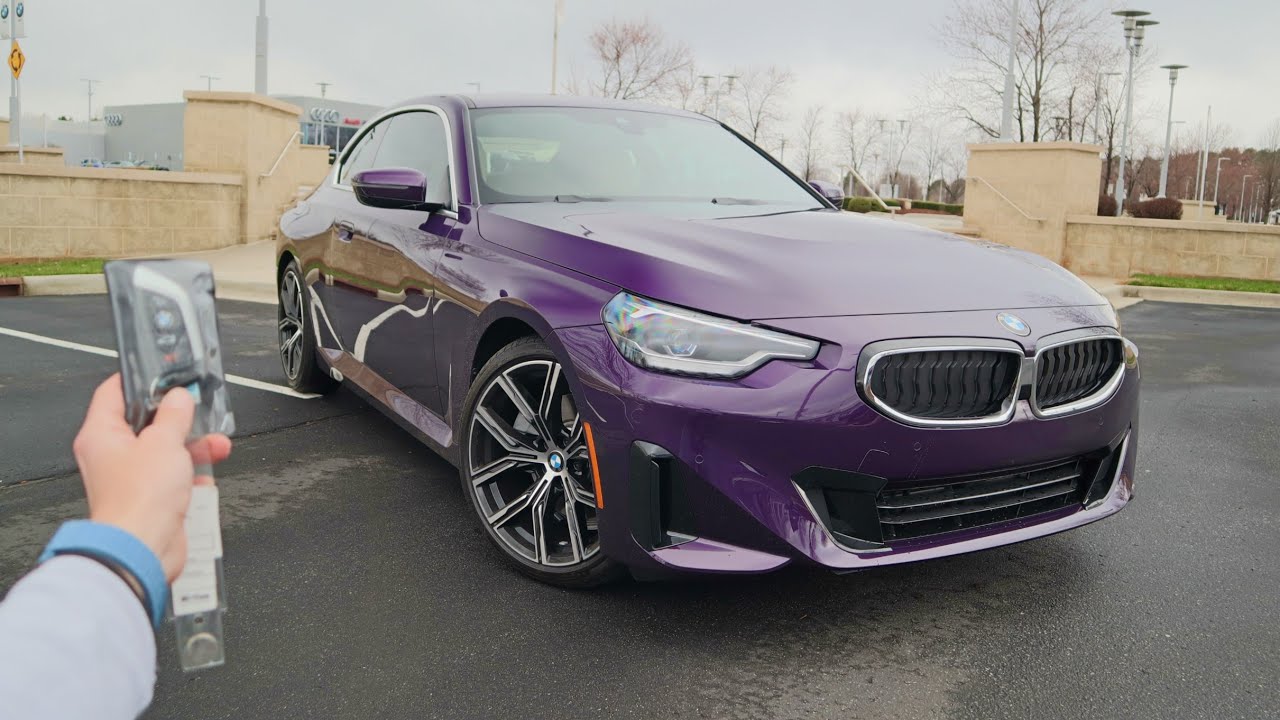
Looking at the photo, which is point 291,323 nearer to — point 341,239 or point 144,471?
point 341,239

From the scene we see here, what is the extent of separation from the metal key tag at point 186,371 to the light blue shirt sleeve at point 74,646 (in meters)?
0.14

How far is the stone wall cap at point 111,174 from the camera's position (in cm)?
1357

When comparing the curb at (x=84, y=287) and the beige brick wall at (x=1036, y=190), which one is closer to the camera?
the curb at (x=84, y=287)

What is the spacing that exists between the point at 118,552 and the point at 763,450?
2.18m

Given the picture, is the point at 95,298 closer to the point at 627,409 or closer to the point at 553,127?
the point at 553,127

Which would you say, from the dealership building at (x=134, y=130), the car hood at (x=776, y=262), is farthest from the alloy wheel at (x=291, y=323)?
the dealership building at (x=134, y=130)

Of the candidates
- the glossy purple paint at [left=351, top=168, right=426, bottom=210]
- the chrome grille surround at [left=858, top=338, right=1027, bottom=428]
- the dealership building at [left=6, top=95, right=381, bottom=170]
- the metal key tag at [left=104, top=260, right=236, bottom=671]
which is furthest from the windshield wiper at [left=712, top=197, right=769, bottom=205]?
the dealership building at [left=6, top=95, right=381, bottom=170]

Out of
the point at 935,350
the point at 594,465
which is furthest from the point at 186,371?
the point at 935,350

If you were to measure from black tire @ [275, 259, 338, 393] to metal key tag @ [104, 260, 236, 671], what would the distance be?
16.3 ft

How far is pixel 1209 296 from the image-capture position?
14133mm

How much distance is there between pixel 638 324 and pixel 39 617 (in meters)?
2.34

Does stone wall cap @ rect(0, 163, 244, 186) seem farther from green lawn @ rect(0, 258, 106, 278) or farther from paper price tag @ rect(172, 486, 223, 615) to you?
paper price tag @ rect(172, 486, 223, 615)

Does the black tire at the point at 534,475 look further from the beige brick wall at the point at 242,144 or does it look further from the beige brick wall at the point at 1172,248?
the beige brick wall at the point at 1172,248

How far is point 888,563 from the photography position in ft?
9.55
